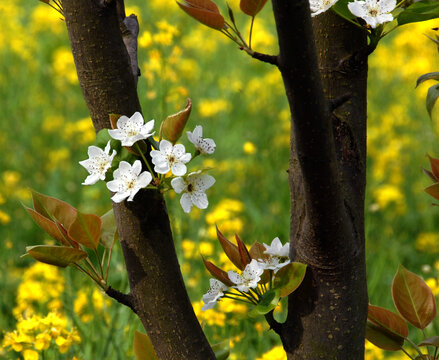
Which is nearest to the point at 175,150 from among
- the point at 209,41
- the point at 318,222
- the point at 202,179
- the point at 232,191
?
the point at 202,179

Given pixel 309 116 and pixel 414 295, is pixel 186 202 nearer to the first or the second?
pixel 309 116

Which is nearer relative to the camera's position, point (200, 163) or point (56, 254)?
point (56, 254)

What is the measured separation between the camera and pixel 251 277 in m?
0.94

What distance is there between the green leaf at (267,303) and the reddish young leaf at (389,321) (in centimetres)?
22

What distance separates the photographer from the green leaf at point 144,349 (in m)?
1.06

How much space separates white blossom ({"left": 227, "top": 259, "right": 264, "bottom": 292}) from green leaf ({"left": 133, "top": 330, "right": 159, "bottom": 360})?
220 mm

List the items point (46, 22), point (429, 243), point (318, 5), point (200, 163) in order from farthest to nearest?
point (46, 22) < point (200, 163) < point (429, 243) < point (318, 5)

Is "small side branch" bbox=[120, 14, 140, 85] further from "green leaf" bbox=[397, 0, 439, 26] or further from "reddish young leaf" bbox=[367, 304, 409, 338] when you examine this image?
"reddish young leaf" bbox=[367, 304, 409, 338]

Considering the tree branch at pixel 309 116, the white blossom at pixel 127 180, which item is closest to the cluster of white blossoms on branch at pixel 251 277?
the tree branch at pixel 309 116

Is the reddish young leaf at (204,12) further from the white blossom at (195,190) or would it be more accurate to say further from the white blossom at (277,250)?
the white blossom at (277,250)

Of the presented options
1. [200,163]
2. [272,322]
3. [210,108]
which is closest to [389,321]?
[272,322]

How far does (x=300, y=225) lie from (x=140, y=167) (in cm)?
28

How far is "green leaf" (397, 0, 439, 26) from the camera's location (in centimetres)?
80

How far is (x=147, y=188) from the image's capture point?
0.85 metres
